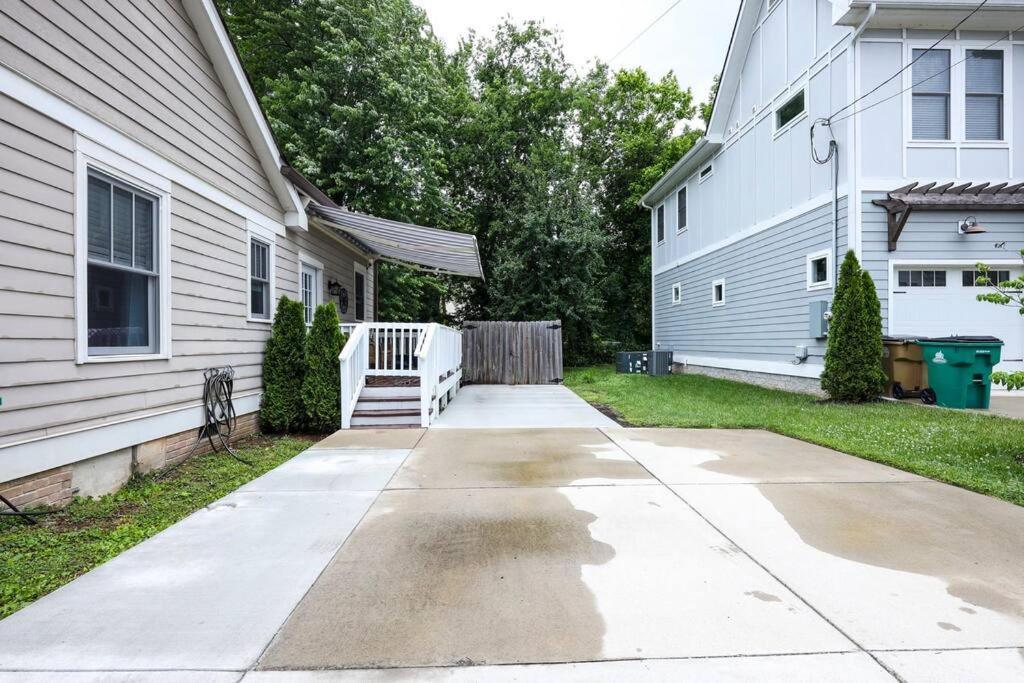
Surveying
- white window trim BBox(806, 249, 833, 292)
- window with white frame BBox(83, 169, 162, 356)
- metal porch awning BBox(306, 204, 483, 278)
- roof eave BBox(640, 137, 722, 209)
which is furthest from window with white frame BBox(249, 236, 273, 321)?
roof eave BBox(640, 137, 722, 209)

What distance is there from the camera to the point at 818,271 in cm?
998

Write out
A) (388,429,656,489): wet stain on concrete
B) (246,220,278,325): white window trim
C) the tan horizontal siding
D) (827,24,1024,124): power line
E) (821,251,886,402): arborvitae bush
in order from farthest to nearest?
(827,24,1024,124): power line → (821,251,886,402): arborvitae bush → (246,220,278,325): white window trim → (388,429,656,489): wet stain on concrete → the tan horizontal siding

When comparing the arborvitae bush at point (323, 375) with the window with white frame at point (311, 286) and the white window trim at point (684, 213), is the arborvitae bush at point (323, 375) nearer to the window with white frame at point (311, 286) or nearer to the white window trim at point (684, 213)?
the window with white frame at point (311, 286)

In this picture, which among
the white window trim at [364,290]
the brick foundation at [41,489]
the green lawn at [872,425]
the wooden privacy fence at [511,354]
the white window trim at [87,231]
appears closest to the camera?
the brick foundation at [41,489]

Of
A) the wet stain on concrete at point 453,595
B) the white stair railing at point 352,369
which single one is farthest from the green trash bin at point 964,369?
the white stair railing at point 352,369

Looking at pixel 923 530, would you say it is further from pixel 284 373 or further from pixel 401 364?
pixel 284 373

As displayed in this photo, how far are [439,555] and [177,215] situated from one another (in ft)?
14.5

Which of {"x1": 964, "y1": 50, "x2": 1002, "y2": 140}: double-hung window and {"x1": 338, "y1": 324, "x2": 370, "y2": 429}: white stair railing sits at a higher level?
{"x1": 964, "y1": 50, "x2": 1002, "y2": 140}: double-hung window

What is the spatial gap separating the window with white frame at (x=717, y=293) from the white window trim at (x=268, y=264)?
10380mm

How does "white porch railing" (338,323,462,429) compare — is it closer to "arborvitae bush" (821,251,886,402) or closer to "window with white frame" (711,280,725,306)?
"arborvitae bush" (821,251,886,402)

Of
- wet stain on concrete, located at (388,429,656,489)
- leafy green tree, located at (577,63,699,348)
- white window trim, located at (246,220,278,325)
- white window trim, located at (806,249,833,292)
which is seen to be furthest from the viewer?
leafy green tree, located at (577,63,699,348)

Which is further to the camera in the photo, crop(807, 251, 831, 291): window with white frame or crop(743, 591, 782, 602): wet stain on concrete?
crop(807, 251, 831, 291): window with white frame

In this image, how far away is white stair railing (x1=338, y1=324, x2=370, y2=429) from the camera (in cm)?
697

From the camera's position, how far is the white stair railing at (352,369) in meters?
6.97
